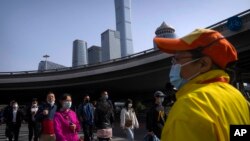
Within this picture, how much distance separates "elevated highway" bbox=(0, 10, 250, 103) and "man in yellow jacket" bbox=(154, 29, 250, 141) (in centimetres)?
2386

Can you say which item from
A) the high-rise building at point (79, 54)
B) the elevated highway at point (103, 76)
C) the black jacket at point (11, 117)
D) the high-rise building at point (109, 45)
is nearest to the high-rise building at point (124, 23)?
the high-rise building at point (79, 54)

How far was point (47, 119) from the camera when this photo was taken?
7734mm

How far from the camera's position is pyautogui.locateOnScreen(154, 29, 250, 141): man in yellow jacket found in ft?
4.51

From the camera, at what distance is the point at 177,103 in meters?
1.50

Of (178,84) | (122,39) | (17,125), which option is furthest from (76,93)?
(122,39)

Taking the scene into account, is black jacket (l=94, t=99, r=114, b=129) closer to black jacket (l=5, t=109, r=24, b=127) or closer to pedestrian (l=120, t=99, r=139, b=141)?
pedestrian (l=120, t=99, r=139, b=141)

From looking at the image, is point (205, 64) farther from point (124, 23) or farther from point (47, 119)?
point (124, 23)

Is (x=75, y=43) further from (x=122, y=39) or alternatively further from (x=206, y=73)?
(x=206, y=73)

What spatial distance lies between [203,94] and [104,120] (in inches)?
304

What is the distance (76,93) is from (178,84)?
47957 millimetres

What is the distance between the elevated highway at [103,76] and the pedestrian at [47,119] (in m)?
19.7

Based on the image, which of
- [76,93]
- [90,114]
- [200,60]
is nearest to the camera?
[200,60]

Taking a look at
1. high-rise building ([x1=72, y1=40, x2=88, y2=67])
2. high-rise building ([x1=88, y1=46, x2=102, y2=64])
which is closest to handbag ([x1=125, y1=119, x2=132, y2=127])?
high-rise building ([x1=88, y1=46, x2=102, y2=64])

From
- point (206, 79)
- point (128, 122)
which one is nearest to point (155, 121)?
point (128, 122)
